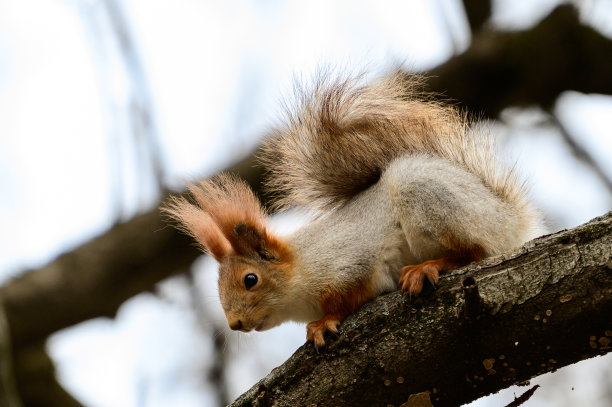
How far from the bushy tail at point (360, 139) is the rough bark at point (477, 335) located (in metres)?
0.73

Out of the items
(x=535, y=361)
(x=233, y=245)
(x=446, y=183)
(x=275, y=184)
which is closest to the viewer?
(x=535, y=361)

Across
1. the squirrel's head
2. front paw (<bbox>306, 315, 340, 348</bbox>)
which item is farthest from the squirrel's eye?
front paw (<bbox>306, 315, 340, 348</bbox>)

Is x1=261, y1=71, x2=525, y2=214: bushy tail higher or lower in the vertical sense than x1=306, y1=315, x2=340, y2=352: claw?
higher

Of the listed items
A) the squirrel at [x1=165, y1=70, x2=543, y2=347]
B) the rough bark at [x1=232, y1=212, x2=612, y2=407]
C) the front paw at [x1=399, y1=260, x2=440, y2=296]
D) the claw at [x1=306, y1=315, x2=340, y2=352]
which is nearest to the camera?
the rough bark at [x1=232, y1=212, x2=612, y2=407]

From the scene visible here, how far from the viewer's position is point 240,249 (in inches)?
111

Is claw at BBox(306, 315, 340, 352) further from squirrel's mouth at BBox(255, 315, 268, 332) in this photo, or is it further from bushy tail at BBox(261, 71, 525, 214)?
bushy tail at BBox(261, 71, 525, 214)

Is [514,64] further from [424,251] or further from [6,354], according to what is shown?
[6,354]

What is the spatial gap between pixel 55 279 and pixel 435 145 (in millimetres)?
1958

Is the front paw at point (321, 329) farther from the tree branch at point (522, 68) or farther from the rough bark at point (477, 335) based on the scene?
the tree branch at point (522, 68)

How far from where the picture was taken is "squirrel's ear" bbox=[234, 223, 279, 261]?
279 centimetres

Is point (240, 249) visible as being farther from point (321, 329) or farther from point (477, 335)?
point (477, 335)

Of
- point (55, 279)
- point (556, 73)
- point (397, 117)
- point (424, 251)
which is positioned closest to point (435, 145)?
point (397, 117)

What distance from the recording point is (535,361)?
186 centimetres

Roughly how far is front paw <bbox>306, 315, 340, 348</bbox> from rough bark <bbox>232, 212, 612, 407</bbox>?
0.12 ft
